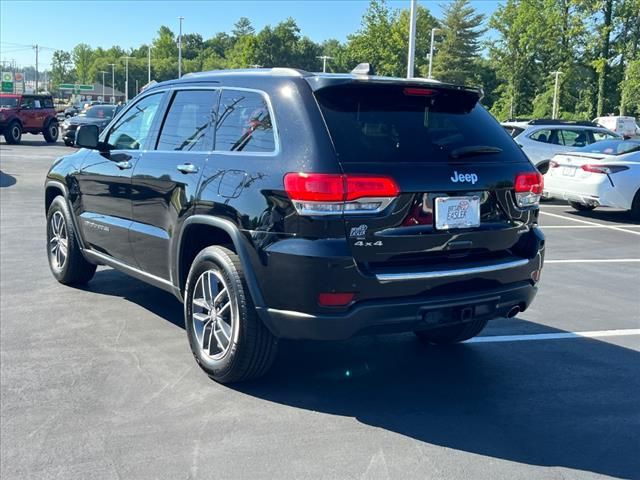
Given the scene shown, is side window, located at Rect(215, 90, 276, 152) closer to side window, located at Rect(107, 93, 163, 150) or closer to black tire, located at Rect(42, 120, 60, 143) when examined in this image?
side window, located at Rect(107, 93, 163, 150)

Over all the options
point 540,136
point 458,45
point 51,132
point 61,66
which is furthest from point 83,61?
point 540,136

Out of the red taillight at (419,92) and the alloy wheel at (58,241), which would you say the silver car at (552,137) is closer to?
the alloy wheel at (58,241)

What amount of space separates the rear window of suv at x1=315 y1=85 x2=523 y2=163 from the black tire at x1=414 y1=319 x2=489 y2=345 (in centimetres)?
140

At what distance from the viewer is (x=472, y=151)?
4.15 m

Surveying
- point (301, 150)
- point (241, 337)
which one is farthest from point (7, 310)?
point (301, 150)

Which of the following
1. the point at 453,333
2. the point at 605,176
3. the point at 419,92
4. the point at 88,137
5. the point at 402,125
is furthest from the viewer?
the point at 605,176

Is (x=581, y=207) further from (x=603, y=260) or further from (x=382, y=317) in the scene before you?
(x=382, y=317)

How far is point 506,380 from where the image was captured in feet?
15.1

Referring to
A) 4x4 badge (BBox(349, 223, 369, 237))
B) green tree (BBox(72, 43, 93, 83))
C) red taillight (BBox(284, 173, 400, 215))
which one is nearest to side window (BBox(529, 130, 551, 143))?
red taillight (BBox(284, 173, 400, 215))

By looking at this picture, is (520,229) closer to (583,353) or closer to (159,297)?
(583,353)

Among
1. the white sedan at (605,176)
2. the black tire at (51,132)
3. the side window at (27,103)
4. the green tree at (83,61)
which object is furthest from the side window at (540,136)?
the green tree at (83,61)

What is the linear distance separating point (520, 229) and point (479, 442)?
1.35m

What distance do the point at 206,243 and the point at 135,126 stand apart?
154cm

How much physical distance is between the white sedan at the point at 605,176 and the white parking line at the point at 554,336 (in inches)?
284
